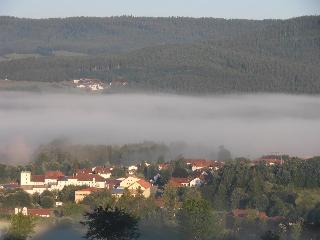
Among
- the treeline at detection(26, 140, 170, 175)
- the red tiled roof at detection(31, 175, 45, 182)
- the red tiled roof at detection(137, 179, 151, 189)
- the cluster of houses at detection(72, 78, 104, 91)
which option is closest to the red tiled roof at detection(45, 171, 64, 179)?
the red tiled roof at detection(31, 175, 45, 182)

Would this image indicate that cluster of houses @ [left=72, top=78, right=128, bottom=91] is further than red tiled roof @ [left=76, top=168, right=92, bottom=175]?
Yes

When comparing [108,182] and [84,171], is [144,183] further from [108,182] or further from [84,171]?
[84,171]

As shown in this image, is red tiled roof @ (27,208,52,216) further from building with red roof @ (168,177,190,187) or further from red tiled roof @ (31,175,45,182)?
red tiled roof @ (31,175,45,182)

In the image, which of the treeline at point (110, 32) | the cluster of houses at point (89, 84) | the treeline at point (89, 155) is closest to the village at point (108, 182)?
the treeline at point (89, 155)

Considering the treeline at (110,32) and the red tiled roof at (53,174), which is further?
the treeline at (110,32)

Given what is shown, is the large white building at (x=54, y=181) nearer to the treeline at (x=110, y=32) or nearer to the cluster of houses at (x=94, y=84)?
the cluster of houses at (x=94, y=84)

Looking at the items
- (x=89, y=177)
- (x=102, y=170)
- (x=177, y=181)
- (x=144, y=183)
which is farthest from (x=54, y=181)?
(x=102, y=170)

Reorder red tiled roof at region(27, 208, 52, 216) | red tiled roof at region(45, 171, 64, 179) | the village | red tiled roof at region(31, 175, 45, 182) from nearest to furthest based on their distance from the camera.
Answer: red tiled roof at region(27, 208, 52, 216), the village, red tiled roof at region(31, 175, 45, 182), red tiled roof at region(45, 171, 64, 179)

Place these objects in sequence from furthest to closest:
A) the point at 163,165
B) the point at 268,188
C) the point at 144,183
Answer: the point at 163,165 → the point at 144,183 → the point at 268,188

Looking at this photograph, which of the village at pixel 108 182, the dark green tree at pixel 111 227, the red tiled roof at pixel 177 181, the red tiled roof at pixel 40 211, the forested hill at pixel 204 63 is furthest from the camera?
the forested hill at pixel 204 63

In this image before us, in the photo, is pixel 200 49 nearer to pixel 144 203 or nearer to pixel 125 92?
pixel 125 92

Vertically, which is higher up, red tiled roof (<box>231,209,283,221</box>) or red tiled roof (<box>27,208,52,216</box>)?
red tiled roof (<box>231,209,283,221</box>)

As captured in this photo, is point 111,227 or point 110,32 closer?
point 111,227

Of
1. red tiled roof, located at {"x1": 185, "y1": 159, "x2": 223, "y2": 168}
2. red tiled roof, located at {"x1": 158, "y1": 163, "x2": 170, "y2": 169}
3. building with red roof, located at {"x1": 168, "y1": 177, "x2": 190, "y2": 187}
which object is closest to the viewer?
building with red roof, located at {"x1": 168, "y1": 177, "x2": 190, "y2": 187}
